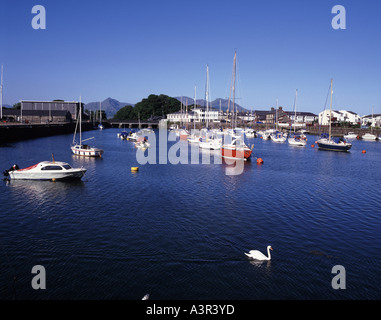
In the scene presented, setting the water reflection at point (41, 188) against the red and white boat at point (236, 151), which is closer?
the water reflection at point (41, 188)

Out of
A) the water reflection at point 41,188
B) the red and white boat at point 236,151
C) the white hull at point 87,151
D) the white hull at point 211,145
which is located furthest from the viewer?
the white hull at point 211,145

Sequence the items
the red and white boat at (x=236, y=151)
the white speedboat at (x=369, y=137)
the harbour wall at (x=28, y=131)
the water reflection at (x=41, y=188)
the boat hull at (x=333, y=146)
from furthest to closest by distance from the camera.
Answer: the white speedboat at (x=369, y=137), the harbour wall at (x=28, y=131), the boat hull at (x=333, y=146), the red and white boat at (x=236, y=151), the water reflection at (x=41, y=188)

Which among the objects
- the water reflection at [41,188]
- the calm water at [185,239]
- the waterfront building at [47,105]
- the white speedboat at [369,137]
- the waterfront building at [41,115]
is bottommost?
the calm water at [185,239]

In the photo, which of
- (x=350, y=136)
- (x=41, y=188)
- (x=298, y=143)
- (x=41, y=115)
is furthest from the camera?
(x=41, y=115)

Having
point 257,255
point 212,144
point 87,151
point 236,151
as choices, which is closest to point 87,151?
point 87,151

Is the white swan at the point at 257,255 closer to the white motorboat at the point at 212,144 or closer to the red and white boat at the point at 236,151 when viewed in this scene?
the red and white boat at the point at 236,151

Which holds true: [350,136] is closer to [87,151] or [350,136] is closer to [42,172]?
[87,151]

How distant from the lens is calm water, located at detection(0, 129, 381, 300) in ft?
55.7

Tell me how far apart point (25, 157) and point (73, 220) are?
41074 mm

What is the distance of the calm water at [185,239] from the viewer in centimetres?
1697

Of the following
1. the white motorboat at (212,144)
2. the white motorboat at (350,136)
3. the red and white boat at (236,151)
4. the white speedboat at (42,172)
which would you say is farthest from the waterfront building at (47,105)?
the white speedboat at (42,172)

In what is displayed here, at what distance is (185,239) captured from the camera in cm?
2292

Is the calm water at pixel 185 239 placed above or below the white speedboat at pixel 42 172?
below
